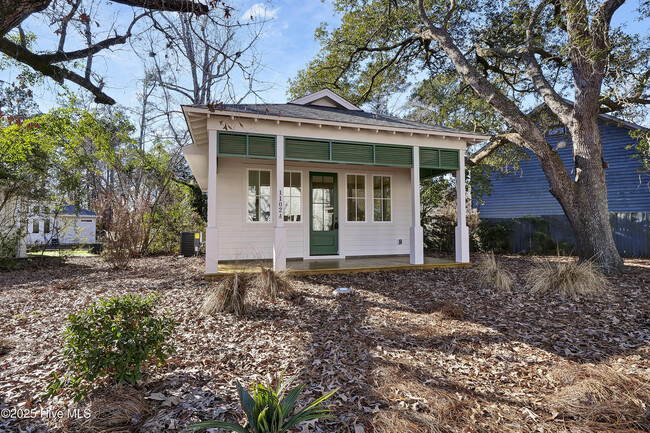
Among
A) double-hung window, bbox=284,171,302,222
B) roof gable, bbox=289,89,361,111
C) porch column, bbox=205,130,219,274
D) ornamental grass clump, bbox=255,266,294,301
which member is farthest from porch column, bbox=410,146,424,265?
porch column, bbox=205,130,219,274

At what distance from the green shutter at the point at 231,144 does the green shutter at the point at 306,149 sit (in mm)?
913

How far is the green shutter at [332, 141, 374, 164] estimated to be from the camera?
296 inches

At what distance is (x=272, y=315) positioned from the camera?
4.30 meters

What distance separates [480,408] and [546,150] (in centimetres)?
744

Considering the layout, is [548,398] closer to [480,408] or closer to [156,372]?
[480,408]

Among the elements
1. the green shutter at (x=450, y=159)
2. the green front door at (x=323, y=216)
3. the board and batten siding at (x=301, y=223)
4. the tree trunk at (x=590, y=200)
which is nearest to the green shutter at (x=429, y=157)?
the green shutter at (x=450, y=159)

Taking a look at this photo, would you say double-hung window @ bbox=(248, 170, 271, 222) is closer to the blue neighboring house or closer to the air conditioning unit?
the air conditioning unit

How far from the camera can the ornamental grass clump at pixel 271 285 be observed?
16.3 ft

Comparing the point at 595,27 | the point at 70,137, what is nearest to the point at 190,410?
the point at 595,27

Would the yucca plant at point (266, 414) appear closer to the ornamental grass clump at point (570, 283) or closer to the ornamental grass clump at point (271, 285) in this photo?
the ornamental grass clump at point (271, 285)

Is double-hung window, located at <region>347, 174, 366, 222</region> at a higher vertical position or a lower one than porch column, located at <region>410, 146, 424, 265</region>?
higher

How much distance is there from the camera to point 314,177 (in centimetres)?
909

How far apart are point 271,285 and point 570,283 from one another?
4791mm

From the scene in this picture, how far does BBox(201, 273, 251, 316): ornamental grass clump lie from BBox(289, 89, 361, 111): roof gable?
22.4 ft
